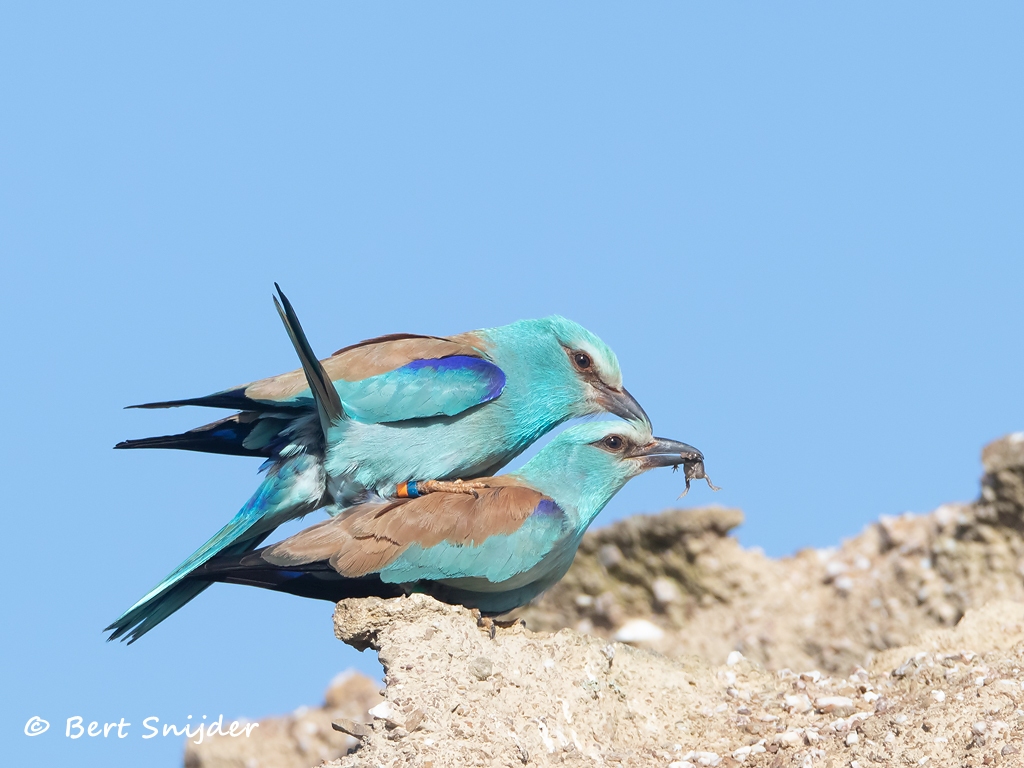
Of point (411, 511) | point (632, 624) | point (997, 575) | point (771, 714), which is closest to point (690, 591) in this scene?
point (632, 624)

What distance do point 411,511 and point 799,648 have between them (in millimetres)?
5109

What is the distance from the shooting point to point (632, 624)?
34.9ft

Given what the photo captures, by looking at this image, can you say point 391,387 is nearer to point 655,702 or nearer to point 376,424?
point 376,424

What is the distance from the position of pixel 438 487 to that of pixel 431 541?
0.49 m

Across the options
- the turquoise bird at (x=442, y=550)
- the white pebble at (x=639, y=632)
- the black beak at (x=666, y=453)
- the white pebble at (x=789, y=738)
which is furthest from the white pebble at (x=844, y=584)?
the white pebble at (x=789, y=738)

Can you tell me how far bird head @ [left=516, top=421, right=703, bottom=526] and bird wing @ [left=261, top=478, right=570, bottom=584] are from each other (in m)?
0.37

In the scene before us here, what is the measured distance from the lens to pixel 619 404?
733 centimetres

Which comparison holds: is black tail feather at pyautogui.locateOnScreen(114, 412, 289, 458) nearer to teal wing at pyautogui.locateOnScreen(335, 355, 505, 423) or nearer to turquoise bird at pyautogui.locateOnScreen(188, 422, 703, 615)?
teal wing at pyautogui.locateOnScreen(335, 355, 505, 423)

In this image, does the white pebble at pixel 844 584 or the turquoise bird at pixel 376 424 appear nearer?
the turquoise bird at pixel 376 424

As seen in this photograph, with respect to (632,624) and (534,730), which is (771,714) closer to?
(534,730)

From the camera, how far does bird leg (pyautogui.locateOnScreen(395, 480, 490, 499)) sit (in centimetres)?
648

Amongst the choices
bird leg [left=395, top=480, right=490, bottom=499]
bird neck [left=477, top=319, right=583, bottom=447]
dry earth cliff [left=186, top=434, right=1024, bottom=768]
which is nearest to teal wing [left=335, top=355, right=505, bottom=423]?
bird neck [left=477, top=319, right=583, bottom=447]

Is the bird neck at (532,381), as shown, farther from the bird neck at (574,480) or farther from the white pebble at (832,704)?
the white pebble at (832,704)

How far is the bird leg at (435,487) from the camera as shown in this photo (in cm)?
648
